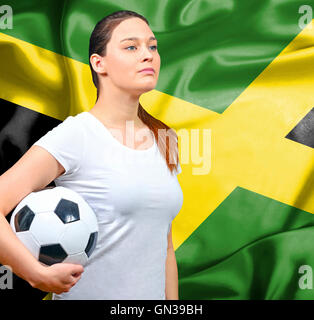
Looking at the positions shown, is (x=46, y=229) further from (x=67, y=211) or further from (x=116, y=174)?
(x=116, y=174)

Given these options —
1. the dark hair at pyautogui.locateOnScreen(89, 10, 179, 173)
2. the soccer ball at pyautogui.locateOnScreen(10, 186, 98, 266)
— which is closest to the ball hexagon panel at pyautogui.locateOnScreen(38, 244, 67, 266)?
the soccer ball at pyautogui.locateOnScreen(10, 186, 98, 266)

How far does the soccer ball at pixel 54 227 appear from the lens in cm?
103

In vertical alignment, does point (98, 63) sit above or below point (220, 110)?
below

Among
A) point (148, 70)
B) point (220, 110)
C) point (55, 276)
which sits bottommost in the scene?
point (55, 276)

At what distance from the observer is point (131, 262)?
1.16 metres

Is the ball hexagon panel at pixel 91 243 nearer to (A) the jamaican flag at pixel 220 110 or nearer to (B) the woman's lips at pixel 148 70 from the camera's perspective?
(B) the woman's lips at pixel 148 70

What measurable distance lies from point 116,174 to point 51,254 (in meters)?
0.23

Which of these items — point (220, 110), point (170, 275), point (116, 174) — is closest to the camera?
point (116, 174)

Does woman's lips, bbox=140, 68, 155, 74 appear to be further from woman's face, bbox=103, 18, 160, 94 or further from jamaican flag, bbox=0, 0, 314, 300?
jamaican flag, bbox=0, 0, 314, 300

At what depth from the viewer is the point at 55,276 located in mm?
1021

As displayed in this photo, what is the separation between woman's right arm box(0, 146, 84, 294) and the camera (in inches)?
40.0

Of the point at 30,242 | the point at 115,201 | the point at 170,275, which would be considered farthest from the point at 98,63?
the point at 170,275

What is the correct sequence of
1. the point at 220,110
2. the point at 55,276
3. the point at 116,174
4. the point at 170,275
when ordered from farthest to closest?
1. the point at 220,110
2. the point at 170,275
3. the point at 116,174
4. the point at 55,276

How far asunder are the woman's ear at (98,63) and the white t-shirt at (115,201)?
118 millimetres
